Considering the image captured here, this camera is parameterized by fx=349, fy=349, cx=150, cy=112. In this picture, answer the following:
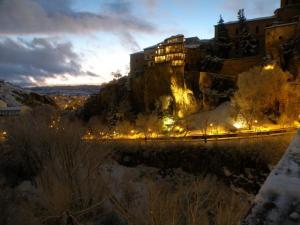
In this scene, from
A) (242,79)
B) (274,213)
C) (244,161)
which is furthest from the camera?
(242,79)

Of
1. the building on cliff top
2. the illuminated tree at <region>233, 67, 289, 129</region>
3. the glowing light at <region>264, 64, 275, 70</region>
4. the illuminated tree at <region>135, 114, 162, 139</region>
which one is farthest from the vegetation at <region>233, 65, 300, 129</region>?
the illuminated tree at <region>135, 114, 162, 139</region>

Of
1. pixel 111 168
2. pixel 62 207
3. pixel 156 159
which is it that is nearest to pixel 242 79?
pixel 156 159

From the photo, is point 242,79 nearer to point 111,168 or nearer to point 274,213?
point 111,168

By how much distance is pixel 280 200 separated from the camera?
360 centimetres

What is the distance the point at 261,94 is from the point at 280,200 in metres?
38.2

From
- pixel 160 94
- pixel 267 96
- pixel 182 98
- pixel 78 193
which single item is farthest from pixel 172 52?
pixel 78 193

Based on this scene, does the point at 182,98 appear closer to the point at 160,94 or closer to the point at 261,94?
the point at 160,94

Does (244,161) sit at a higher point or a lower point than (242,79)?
lower

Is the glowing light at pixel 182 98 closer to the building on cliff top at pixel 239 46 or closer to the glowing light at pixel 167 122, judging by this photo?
the glowing light at pixel 167 122

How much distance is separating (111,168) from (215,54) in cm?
2590

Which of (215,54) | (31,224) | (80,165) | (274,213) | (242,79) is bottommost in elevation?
(31,224)

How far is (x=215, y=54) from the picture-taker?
5238 cm

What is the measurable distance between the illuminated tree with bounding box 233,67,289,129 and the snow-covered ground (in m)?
36.6

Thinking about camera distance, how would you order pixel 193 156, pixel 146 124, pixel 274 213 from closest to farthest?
pixel 274 213 < pixel 193 156 < pixel 146 124
